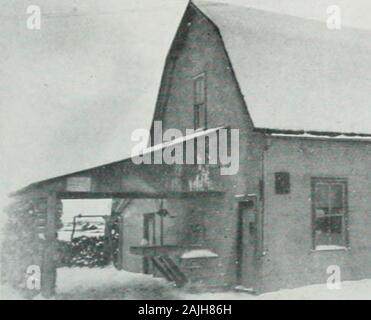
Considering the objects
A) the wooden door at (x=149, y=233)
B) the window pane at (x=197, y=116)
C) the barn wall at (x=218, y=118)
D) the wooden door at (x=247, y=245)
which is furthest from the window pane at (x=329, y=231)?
the wooden door at (x=149, y=233)

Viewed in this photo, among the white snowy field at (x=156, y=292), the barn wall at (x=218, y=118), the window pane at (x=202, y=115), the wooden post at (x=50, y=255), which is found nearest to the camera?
the wooden post at (x=50, y=255)

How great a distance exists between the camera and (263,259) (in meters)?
13.8

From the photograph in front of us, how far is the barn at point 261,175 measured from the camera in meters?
14.1

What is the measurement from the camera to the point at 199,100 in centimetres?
1703

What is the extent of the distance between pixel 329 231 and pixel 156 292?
4402 millimetres

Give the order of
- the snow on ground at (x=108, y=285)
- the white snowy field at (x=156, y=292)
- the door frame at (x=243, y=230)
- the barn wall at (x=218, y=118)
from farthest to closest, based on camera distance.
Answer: the barn wall at (x=218, y=118) → the door frame at (x=243, y=230) → the snow on ground at (x=108, y=285) → the white snowy field at (x=156, y=292)

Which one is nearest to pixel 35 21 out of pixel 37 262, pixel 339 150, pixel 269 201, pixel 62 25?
pixel 37 262

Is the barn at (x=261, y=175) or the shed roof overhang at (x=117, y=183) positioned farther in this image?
the barn at (x=261, y=175)

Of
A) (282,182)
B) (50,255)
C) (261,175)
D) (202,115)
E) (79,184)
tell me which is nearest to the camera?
(50,255)

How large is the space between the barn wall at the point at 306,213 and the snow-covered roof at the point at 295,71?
0.55 m

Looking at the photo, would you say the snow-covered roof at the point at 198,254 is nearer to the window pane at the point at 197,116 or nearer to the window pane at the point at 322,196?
the window pane at the point at 322,196

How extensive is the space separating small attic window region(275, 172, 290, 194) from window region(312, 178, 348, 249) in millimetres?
755

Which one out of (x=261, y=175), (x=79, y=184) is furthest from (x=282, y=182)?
(x=79, y=184)

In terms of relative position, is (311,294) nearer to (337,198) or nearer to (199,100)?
(337,198)
